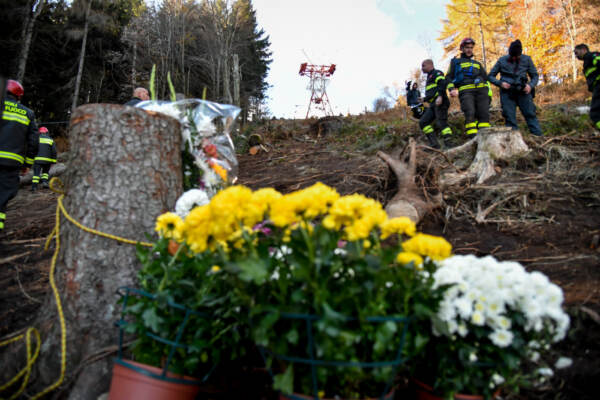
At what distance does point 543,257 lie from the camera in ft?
7.59

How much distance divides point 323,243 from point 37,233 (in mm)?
4601

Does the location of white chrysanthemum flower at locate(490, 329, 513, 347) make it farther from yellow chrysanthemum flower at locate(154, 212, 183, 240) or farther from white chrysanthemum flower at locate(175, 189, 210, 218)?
white chrysanthemum flower at locate(175, 189, 210, 218)

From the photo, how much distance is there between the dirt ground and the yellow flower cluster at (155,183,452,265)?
721 mm

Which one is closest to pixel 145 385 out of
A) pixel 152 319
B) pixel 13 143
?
pixel 152 319

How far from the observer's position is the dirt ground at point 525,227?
1.50 meters

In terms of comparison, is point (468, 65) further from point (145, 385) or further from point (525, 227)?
point (145, 385)

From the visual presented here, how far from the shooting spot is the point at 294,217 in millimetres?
947

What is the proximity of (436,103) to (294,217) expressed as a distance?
6178mm

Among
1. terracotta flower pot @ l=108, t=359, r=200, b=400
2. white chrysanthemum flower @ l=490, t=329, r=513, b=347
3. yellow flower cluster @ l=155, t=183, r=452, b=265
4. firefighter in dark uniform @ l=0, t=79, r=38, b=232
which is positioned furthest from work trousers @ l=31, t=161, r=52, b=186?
white chrysanthemum flower @ l=490, t=329, r=513, b=347

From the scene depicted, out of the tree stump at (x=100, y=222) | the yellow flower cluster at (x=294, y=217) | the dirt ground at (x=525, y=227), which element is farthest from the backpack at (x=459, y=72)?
the yellow flower cluster at (x=294, y=217)

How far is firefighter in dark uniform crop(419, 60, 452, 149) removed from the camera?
6.25m

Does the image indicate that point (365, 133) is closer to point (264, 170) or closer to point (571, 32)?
point (264, 170)

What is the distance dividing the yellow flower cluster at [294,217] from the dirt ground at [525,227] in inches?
28.4

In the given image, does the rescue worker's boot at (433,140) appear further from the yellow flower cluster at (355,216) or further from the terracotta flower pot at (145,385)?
the terracotta flower pot at (145,385)
